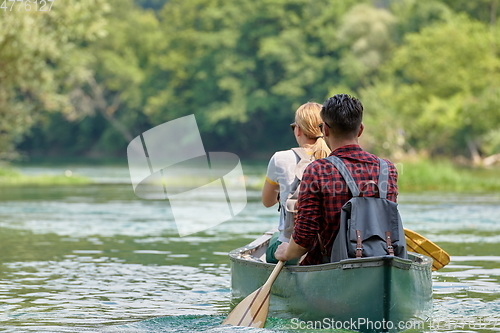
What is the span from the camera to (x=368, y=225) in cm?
570

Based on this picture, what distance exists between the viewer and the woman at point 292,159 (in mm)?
6562

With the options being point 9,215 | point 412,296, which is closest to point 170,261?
point 412,296

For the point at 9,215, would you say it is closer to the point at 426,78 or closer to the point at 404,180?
the point at 404,180

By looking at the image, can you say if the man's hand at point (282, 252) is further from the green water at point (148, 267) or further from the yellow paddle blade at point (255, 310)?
the green water at point (148, 267)

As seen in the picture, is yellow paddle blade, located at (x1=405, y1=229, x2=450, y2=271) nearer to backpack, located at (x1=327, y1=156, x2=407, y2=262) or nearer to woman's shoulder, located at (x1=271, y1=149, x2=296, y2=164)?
woman's shoulder, located at (x1=271, y1=149, x2=296, y2=164)

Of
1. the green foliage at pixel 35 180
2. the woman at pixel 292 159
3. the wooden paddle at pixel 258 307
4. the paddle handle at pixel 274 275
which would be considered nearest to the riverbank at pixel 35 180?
the green foliage at pixel 35 180

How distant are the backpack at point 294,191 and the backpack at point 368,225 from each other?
27.4 inches

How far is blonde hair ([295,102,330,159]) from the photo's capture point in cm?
655

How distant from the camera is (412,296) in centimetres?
603

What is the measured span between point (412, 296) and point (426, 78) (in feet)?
149

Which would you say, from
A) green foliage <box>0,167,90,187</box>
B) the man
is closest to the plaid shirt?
the man

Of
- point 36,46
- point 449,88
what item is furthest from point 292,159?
point 449,88

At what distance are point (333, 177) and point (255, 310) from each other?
1323mm

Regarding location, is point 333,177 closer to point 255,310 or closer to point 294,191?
point 294,191
